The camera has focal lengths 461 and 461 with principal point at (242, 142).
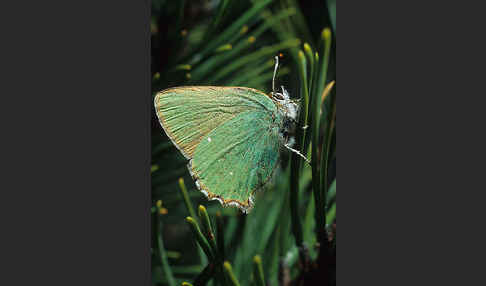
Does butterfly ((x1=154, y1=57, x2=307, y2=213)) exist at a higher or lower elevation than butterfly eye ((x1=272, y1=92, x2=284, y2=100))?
lower

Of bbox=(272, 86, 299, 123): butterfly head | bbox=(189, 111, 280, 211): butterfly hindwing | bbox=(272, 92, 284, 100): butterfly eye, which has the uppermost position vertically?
bbox=(272, 92, 284, 100): butterfly eye

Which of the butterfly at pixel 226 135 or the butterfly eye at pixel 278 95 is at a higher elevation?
the butterfly eye at pixel 278 95

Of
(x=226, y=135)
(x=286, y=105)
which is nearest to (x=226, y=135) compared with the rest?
(x=226, y=135)

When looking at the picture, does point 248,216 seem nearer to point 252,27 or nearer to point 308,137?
point 308,137

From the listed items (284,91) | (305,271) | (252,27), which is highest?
(252,27)

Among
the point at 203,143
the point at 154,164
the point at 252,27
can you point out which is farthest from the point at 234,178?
the point at 252,27

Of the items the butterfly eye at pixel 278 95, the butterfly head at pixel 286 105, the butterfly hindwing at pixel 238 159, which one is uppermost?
the butterfly eye at pixel 278 95
